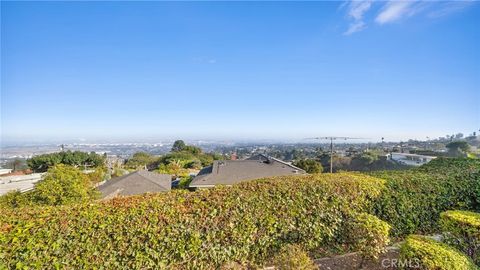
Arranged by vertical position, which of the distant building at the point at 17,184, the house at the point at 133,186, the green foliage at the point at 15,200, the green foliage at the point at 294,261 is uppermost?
the green foliage at the point at 294,261

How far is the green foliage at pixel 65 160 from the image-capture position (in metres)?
29.8

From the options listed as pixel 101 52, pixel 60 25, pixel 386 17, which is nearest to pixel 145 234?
pixel 386 17

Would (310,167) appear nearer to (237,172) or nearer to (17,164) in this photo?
(237,172)

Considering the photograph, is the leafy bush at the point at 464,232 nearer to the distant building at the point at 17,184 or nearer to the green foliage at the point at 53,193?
the green foliage at the point at 53,193

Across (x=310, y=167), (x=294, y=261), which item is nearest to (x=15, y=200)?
(x=294, y=261)

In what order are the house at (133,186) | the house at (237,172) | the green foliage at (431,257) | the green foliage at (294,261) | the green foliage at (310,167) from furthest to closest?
the green foliage at (310,167)
the house at (237,172)
the house at (133,186)
the green foliage at (294,261)
the green foliage at (431,257)

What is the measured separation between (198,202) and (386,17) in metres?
8.63

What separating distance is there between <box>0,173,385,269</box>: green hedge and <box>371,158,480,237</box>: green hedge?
44cm

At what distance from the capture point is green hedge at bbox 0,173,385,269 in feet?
8.34

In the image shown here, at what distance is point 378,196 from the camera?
4.05m

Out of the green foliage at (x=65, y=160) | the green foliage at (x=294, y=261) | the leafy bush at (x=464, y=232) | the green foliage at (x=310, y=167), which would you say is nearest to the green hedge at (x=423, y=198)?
the leafy bush at (x=464, y=232)

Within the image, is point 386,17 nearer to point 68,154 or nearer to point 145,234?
point 145,234

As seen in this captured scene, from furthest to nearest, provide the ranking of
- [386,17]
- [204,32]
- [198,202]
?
[204,32] < [386,17] < [198,202]

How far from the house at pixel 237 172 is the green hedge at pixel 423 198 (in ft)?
30.4
